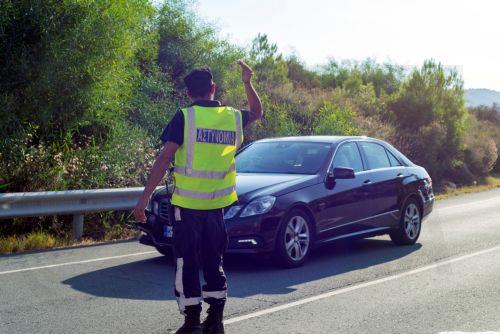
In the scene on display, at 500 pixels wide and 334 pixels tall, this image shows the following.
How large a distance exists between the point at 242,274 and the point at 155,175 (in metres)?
3.20

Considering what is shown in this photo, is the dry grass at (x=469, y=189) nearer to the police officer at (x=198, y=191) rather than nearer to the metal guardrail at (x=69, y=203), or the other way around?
the metal guardrail at (x=69, y=203)

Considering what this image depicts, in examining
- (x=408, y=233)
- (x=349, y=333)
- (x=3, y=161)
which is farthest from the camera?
(x=3, y=161)

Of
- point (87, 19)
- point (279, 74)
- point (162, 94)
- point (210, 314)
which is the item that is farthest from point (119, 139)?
point (279, 74)

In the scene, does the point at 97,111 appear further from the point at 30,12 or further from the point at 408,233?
the point at 408,233

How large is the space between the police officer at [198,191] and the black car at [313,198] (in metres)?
2.73

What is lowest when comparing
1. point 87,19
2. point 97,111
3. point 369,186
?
point 369,186

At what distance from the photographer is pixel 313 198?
29.4 feet

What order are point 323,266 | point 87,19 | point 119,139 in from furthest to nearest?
point 119,139, point 87,19, point 323,266

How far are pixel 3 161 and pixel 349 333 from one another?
7.51 meters

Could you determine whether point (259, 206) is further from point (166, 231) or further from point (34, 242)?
point (34, 242)

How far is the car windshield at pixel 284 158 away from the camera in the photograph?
961 cm

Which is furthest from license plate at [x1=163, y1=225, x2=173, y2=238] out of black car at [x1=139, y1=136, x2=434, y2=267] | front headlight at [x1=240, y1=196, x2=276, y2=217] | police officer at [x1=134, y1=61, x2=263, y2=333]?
police officer at [x1=134, y1=61, x2=263, y2=333]

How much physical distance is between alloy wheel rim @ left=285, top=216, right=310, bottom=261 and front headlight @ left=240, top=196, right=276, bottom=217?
346 millimetres

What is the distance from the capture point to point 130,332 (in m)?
5.81
